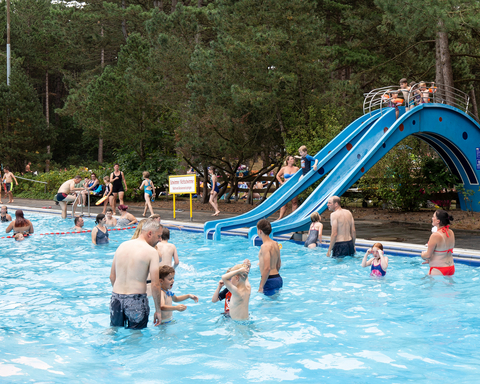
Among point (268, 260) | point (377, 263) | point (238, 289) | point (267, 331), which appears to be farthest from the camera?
point (377, 263)

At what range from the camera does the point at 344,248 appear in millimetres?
10789

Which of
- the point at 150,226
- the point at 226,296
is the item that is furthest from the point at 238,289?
the point at 150,226

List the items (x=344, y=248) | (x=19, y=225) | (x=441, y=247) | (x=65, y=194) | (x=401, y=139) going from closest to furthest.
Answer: (x=441, y=247), (x=344, y=248), (x=19, y=225), (x=401, y=139), (x=65, y=194)

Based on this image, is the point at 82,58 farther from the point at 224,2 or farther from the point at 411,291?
the point at 411,291

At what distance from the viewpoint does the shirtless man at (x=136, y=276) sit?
20.0 ft

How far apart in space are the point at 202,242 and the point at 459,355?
900 centimetres

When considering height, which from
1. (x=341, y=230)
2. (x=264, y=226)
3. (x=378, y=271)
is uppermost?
(x=264, y=226)

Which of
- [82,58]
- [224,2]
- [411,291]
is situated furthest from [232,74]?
[82,58]

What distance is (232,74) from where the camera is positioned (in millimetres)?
19062

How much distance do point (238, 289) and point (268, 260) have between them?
136cm

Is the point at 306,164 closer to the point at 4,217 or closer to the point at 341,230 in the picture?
the point at 341,230

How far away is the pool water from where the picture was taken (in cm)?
573

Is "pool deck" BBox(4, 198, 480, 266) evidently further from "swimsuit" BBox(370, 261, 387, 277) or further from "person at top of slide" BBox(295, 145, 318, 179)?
"person at top of slide" BBox(295, 145, 318, 179)

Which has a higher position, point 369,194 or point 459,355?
point 369,194
